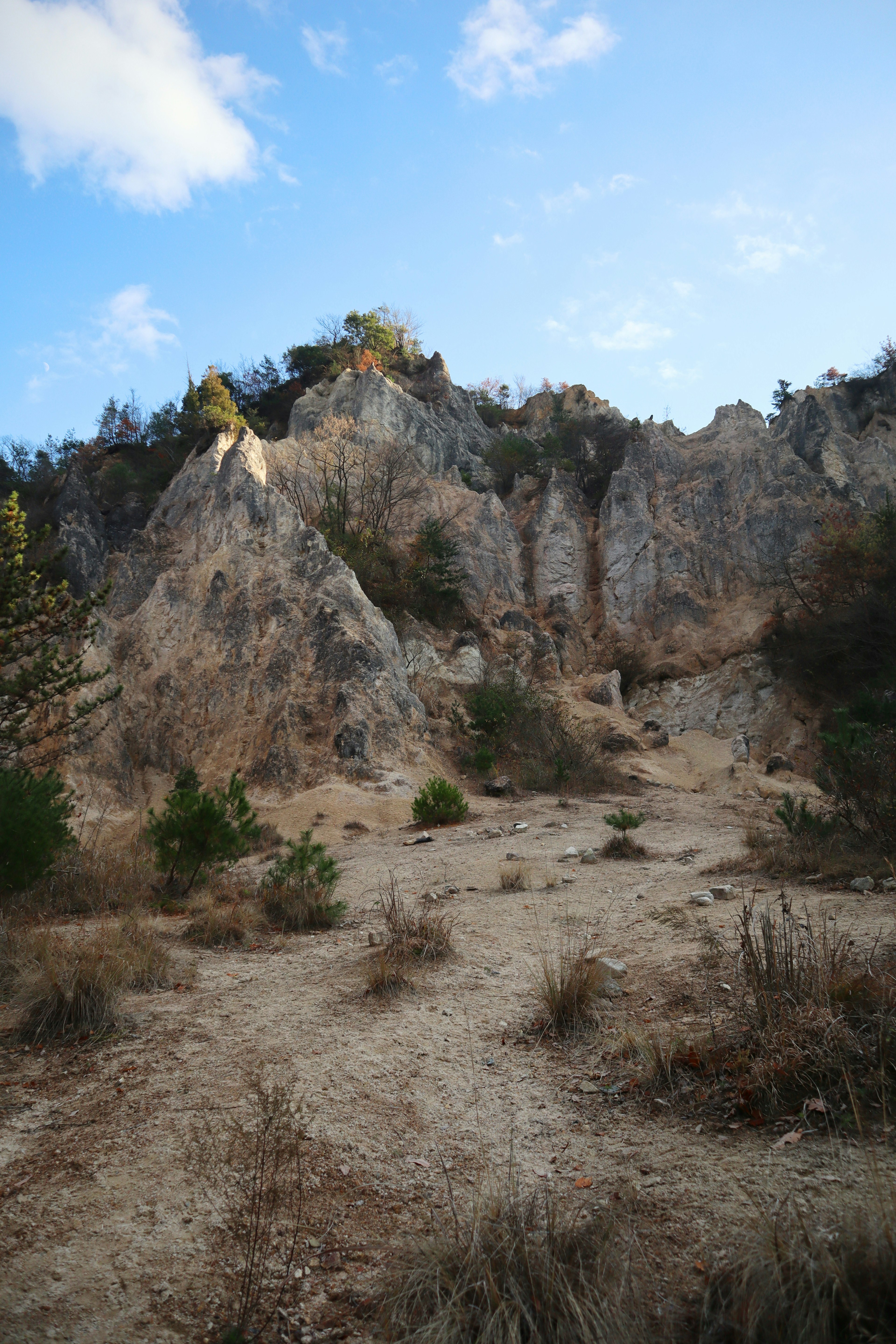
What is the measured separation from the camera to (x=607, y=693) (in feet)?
69.3

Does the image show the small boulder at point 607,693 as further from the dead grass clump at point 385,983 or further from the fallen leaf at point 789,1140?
the fallen leaf at point 789,1140

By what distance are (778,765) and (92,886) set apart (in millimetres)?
15123

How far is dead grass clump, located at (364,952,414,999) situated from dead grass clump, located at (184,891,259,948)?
71.6 inches

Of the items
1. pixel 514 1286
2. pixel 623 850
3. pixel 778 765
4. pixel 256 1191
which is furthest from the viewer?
pixel 778 765

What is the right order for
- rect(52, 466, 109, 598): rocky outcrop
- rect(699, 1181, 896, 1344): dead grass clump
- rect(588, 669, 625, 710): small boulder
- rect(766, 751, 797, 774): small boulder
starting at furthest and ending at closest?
rect(588, 669, 625, 710): small boulder → rect(52, 466, 109, 598): rocky outcrop → rect(766, 751, 797, 774): small boulder → rect(699, 1181, 896, 1344): dead grass clump

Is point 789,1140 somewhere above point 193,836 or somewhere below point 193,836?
below

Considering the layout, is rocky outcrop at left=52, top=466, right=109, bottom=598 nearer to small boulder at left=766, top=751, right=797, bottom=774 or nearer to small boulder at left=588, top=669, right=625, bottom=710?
small boulder at left=588, top=669, right=625, bottom=710

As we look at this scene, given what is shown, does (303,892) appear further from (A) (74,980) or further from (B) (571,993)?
(B) (571,993)

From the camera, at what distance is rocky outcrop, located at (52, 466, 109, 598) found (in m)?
19.7

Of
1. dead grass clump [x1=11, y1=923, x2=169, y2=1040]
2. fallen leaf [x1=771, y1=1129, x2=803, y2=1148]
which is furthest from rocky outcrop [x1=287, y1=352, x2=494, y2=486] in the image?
fallen leaf [x1=771, y1=1129, x2=803, y2=1148]

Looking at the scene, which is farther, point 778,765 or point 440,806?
point 778,765

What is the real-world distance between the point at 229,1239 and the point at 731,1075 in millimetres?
1772

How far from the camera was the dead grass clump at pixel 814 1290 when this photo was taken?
127 centimetres

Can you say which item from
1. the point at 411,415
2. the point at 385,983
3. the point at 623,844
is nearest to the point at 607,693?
the point at 623,844
